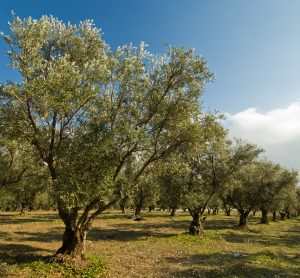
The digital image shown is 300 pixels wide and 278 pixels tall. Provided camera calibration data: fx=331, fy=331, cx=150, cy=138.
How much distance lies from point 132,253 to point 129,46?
19.5m

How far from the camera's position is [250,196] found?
72.8m

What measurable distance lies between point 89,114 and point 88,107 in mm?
522

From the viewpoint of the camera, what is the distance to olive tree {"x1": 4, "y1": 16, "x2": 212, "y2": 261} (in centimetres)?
2206

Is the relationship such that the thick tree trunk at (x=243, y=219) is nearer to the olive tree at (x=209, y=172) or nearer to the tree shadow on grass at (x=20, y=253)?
the olive tree at (x=209, y=172)

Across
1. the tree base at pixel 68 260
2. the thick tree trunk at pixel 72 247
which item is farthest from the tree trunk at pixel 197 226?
the tree base at pixel 68 260

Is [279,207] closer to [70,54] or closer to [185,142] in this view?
[185,142]

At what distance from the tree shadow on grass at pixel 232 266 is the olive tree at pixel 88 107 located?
328 inches

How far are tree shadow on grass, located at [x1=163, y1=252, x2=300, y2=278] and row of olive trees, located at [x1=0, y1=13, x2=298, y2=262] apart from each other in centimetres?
766

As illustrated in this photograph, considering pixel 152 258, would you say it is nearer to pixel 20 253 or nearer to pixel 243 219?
pixel 20 253

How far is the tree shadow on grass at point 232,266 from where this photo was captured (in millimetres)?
24078

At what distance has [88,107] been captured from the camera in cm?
2447

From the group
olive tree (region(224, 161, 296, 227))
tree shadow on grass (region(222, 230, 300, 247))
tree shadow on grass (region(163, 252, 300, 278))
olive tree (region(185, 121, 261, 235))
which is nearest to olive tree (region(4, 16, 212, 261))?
tree shadow on grass (region(163, 252, 300, 278))

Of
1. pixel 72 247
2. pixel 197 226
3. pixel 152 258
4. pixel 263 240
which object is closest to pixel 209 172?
pixel 197 226

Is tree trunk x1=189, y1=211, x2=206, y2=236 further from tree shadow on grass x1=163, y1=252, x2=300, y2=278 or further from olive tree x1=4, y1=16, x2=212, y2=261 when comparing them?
olive tree x1=4, y1=16, x2=212, y2=261
